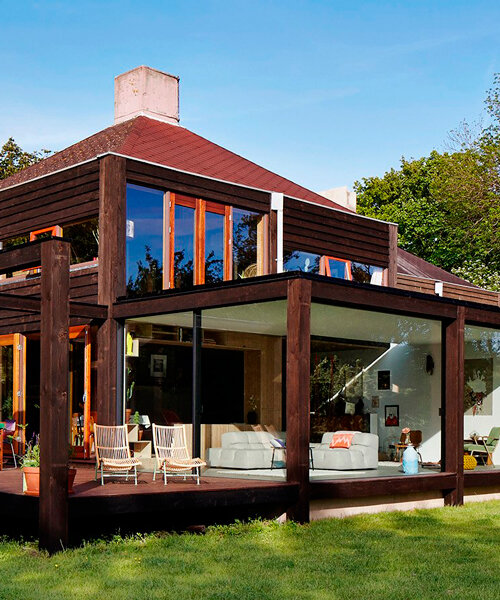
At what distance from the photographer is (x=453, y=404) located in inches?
490

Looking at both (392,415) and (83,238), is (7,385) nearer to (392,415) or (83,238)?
(83,238)

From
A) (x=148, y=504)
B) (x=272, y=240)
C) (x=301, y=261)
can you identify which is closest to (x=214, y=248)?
(x=272, y=240)

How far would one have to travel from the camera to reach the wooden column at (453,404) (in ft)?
40.4

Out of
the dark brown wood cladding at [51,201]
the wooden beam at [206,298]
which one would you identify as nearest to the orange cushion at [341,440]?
the wooden beam at [206,298]

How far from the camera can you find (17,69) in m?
18.7

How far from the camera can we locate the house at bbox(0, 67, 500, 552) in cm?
1021

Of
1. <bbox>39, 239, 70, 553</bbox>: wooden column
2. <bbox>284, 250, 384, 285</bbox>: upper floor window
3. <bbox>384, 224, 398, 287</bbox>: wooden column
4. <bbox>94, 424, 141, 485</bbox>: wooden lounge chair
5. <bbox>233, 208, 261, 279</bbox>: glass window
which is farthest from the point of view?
<bbox>384, 224, 398, 287</bbox>: wooden column

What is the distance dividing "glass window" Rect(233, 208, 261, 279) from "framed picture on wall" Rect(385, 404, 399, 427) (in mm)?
3819

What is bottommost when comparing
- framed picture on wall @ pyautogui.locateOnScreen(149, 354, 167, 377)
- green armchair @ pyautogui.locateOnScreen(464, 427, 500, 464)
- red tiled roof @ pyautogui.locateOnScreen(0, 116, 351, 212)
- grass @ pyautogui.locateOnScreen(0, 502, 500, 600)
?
grass @ pyautogui.locateOnScreen(0, 502, 500, 600)

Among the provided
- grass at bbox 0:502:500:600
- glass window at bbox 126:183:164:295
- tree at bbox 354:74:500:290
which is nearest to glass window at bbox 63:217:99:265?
glass window at bbox 126:183:164:295

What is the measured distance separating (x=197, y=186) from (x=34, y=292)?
3191 millimetres

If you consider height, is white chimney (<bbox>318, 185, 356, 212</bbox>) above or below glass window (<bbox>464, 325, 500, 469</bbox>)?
above

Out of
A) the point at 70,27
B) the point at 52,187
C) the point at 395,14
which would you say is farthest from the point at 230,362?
the point at 395,14

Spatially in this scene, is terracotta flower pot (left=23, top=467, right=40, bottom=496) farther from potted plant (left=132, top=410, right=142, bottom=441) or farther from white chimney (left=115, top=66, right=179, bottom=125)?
white chimney (left=115, top=66, right=179, bottom=125)
